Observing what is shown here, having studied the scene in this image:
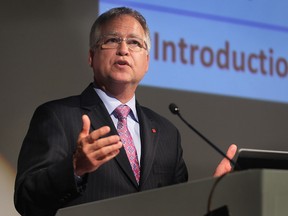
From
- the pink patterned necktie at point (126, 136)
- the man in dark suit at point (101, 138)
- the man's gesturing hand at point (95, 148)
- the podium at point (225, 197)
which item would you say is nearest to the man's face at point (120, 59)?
the man in dark suit at point (101, 138)

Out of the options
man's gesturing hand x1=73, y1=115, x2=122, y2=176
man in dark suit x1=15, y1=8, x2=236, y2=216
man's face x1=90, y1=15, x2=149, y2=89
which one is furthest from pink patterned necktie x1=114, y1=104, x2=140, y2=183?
man's gesturing hand x1=73, y1=115, x2=122, y2=176

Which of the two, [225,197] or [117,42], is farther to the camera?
Answer: [117,42]

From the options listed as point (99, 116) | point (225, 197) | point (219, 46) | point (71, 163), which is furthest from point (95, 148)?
point (219, 46)

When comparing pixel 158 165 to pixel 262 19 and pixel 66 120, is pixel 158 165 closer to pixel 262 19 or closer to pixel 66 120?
pixel 66 120

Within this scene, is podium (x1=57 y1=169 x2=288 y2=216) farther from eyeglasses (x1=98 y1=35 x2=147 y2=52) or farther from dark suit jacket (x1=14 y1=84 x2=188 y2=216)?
eyeglasses (x1=98 y1=35 x2=147 y2=52)

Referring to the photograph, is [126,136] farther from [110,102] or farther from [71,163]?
[71,163]

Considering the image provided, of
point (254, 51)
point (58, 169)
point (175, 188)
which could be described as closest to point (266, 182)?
point (175, 188)

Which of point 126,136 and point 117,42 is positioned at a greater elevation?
point 117,42

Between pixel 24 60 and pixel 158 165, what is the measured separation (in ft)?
3.63

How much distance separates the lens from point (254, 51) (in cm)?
398

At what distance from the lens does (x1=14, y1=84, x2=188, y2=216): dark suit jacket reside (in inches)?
86.9

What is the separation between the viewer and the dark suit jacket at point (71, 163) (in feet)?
7.24

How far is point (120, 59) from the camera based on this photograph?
2.65 m

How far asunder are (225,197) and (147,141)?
3.03 ft
